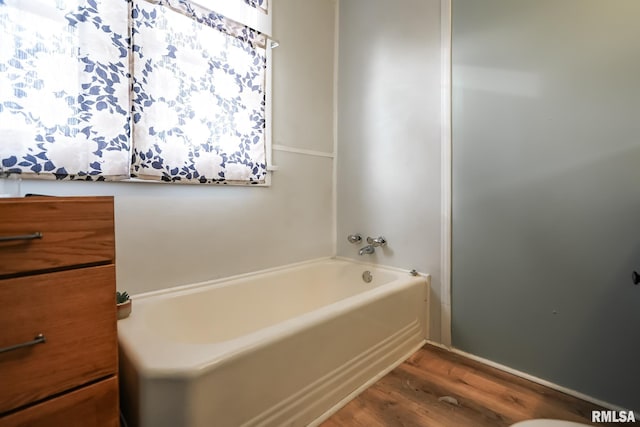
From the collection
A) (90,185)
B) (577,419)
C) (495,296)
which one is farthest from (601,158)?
(90,185)

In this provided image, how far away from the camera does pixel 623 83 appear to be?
4.08ft

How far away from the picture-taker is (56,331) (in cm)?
74

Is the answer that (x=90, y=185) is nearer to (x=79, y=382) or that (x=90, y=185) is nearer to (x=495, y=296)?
(x=79, y=382)

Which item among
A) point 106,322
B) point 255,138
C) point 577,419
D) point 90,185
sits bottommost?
point 577,419

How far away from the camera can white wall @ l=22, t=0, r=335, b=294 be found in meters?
1.45

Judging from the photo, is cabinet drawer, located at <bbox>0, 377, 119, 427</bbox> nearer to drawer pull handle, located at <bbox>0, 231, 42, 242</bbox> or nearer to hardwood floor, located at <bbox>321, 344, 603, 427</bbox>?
drawer pull handle, located at <bbox>0, 231, 42, 242</bbox>

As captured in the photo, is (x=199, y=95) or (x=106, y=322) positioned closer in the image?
(x=106, y=322)

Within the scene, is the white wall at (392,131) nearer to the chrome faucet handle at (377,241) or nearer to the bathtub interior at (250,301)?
the chrome faucet handle at (377,241)

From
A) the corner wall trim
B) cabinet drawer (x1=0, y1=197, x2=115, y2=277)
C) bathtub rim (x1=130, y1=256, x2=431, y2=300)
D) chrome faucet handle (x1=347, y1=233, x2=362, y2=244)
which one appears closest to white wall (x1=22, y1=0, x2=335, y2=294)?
bathtub rim (x1=130, y1=256, x2=431, y2=300)

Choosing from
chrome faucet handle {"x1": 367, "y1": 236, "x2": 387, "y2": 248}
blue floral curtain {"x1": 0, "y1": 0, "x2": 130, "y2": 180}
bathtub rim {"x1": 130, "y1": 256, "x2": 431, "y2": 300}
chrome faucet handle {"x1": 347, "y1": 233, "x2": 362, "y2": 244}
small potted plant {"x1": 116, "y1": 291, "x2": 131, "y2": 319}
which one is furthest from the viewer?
chrome faucet handle {"x1": 347, "y1": 233, "x2": 362, "y2": 244}

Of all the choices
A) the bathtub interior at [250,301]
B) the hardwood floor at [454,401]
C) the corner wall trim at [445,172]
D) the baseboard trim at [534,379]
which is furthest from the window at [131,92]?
the baseboard trim at [534,379]

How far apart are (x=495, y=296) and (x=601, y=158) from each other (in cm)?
84

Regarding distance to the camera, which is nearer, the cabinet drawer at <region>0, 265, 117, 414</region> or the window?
the cabinet drawer at <region>0, 265, 117, 414</region>

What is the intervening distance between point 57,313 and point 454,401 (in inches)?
61.9
